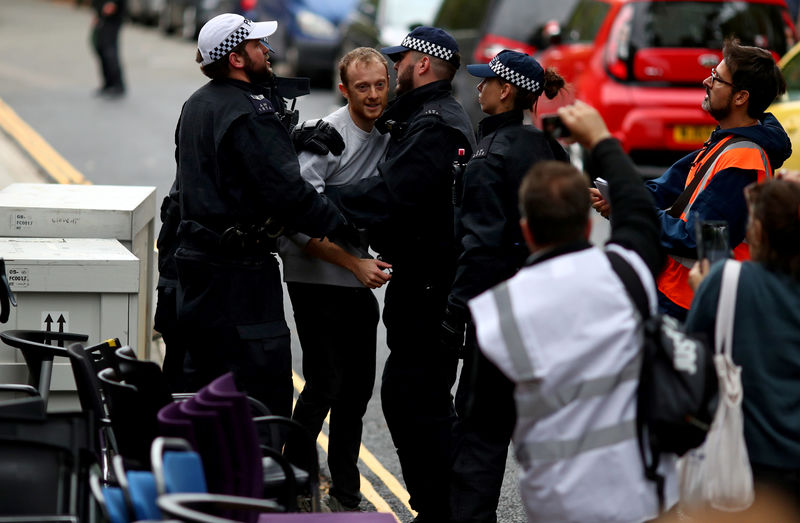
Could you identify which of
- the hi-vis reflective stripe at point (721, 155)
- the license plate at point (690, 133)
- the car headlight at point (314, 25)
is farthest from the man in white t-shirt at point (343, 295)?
the car headlight at point (314, 25)

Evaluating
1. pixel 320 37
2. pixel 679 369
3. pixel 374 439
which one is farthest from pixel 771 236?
pixel 320 37

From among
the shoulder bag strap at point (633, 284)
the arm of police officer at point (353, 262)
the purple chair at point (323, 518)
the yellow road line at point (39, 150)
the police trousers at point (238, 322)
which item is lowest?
the yellow road line at point (39, 150)

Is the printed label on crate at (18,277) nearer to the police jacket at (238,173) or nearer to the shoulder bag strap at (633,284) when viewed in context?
the police jacket at (238,173)

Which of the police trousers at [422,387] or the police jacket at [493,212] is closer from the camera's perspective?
the police jacket at [493,212]

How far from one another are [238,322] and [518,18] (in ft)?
29.5

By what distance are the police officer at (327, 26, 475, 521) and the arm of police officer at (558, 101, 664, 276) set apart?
1.51 meters

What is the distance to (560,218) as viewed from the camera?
130 inches

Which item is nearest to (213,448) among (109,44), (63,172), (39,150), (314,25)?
(63,172)

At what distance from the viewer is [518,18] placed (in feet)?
44.0

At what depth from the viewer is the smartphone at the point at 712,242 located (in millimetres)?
3822

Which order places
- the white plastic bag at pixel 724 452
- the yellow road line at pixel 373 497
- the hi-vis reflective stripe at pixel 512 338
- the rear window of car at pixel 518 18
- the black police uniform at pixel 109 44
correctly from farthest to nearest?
the black police uniform at pixel 109 44
the rear window of car at pixel 518 18
the yellow road line at pixel 373 497
the white plastic bag at pixel 724 452
the hi-vis reflective stripe at pixel 512 338

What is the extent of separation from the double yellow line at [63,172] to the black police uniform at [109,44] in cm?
138

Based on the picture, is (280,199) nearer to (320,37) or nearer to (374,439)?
(374,439)

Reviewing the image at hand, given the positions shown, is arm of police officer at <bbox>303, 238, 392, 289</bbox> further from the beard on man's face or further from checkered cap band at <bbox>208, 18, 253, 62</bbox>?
the beard on man's face
